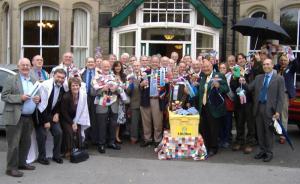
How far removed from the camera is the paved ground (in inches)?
279

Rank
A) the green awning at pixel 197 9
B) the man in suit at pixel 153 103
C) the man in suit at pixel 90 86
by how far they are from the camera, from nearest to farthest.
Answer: the man in suit at pixel 90 86
the man in suit at pixel 153 103
the green awning at pixel 197 9

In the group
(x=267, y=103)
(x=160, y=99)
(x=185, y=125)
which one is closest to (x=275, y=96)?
(x=267, y=103)

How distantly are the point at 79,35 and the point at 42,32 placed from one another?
3.83 ft

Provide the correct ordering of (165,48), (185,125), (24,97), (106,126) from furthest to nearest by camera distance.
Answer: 1. (165,48)
2. (106,126)
3. (185,125)
4. (24,97)

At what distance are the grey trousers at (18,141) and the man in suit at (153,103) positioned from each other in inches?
107

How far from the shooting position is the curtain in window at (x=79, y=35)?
48.6 feet

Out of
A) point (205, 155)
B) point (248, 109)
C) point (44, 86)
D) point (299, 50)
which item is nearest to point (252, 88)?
point (248, 109)

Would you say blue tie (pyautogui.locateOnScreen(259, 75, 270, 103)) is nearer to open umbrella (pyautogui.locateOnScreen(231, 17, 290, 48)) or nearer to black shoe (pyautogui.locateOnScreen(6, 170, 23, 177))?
open umbrella (pyautogui.locateOnScreen(231, 17, 290, 48))

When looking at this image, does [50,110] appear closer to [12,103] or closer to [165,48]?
[12,103]

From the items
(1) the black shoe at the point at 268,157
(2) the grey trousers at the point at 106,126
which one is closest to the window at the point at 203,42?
(2) the grey trousers at the point at 106,126

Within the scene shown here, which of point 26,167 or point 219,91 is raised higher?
point 219,91

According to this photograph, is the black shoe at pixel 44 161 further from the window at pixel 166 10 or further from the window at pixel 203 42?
the window at pixel 203 42

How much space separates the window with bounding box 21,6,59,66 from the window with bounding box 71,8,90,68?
0.53 metres

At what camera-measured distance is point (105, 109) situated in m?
9.01
